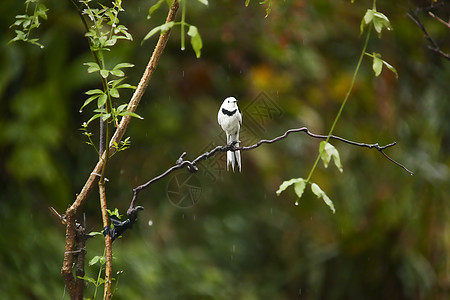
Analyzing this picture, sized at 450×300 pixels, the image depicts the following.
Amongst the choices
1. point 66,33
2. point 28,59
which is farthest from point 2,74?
point 66,33

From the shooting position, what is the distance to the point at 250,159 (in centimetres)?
358

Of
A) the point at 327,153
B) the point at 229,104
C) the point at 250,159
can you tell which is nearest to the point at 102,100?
the point at 327,153

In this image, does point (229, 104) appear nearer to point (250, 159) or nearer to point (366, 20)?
point (366, 20)

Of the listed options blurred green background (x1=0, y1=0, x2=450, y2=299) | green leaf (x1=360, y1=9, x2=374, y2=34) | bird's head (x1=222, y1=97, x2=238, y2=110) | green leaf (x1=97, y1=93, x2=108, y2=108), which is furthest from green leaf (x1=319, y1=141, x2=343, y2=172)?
blurred green background (x1=0, y1=0, x2=450, y2=299)

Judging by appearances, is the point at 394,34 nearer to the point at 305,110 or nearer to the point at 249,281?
the point at 305,110

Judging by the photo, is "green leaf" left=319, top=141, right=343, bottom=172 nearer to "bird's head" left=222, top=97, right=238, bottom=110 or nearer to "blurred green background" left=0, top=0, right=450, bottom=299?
"bird's head" left=222, top=97, right=238, bottom=110

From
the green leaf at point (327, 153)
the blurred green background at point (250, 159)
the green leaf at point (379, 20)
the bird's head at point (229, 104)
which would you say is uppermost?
the green leaf at point (379, 20)

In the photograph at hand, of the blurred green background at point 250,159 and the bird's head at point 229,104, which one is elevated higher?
the bird's head at point 229,104

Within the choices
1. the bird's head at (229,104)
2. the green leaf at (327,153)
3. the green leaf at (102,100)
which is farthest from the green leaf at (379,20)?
the bird's head at (229,104)

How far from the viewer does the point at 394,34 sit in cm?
400

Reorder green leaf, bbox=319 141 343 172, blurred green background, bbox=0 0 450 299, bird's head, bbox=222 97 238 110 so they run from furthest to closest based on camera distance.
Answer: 1. blurred green background, bbox=0 0 450 299
2. bird's head, bbox=222 97 238 110
3. green leaf, bbox=319 141 343 172

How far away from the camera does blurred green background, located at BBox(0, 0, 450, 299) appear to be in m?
3.02

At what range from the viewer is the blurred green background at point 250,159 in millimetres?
→ 3020

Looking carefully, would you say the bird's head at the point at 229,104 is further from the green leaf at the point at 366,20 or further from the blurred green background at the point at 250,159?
the blurred green background at the point at 250,159
